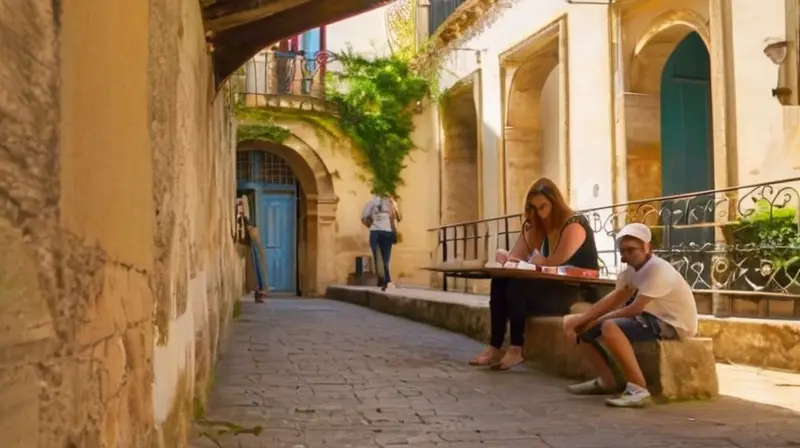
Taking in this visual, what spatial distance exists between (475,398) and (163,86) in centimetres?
277

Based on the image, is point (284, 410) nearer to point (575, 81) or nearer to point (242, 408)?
point (242, 408)

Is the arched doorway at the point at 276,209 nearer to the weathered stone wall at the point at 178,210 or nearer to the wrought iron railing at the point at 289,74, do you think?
the wrought iron railing at the point at 289,74

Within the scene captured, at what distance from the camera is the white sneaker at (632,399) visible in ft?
14.2

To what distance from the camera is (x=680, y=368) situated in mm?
4535

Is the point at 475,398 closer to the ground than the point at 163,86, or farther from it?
closer to the ground

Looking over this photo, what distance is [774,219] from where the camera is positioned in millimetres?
7473

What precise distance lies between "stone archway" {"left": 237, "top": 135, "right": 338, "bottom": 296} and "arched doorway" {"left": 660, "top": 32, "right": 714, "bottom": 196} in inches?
334

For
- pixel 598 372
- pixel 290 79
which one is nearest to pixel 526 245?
pixel 598 372

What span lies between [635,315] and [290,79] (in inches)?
580

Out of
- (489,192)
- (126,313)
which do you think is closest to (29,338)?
(126,313)

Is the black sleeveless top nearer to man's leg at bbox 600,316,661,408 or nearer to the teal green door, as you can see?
man's leg at bbox 600,316,661,408

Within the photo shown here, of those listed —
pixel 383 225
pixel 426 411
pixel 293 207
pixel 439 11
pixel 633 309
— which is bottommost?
pixel 426 411

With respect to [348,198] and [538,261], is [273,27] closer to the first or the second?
[538,261]

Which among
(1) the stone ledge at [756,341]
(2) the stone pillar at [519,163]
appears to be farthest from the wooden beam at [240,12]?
(2) the stone pillar at [519,163]
